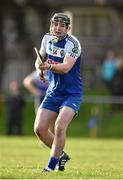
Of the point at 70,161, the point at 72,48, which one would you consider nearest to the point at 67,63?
the point at 72,48

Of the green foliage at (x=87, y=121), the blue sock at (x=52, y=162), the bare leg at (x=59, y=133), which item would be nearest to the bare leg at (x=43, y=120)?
the bare leg at (x=59, y=133)

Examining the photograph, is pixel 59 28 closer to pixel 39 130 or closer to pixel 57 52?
pixel 57 52

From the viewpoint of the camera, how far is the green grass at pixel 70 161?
13.4 metres

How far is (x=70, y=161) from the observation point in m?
18.3

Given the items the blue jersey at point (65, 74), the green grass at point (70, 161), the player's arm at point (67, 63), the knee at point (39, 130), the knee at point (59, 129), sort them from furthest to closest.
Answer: the knee at point (39, 130)
the blue jersey at point (65, 74)
the knee at point (59, 129)
the player's arm at point (67, 63)
the green grass at point (70, 161)

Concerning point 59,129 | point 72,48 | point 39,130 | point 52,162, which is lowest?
point 52,162

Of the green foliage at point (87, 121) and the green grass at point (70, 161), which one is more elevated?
the green grass at point (70, 161)

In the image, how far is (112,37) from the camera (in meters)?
51.4

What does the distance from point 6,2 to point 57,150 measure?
3005cm

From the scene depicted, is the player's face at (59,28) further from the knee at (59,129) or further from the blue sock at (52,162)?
the blue sock at (52,162)

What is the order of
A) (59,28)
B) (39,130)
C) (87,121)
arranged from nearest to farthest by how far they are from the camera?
(59,28) < (39,130) < (87,121)

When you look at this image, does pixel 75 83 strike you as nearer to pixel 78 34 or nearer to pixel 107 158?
pixel 107 158

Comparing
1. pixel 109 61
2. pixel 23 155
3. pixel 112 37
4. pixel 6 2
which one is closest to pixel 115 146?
pixel 23 155

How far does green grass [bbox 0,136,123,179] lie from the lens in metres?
13.4
